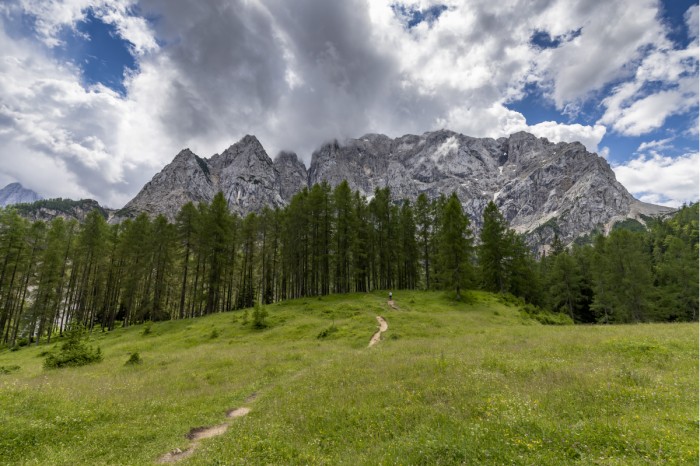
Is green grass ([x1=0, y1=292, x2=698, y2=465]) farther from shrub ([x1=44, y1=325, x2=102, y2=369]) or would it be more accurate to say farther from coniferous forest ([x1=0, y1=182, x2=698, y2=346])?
coniferous forest ([x1=0, y1=182, x2=698, y2=346])

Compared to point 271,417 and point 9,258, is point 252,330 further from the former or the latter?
point 9,258

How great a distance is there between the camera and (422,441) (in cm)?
849

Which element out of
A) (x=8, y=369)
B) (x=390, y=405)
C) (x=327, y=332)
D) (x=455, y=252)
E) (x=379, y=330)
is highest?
(x=455, y=252)

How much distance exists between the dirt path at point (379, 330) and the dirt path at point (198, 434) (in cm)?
1322

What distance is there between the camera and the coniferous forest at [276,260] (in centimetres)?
4681

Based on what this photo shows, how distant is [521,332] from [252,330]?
1035 inches

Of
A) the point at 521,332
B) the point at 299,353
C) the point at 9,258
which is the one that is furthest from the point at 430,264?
the point at 9,258

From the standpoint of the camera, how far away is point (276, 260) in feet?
192

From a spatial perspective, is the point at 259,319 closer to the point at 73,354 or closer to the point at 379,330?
the point at 379,330

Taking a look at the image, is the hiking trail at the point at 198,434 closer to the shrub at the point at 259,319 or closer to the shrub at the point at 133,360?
the shrub at the point at 133,360

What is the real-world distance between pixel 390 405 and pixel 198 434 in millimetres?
7217

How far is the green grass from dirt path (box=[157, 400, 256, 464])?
34 centimetres

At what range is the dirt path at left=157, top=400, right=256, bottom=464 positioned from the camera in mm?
9742

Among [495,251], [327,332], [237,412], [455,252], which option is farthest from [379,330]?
[495,251]
